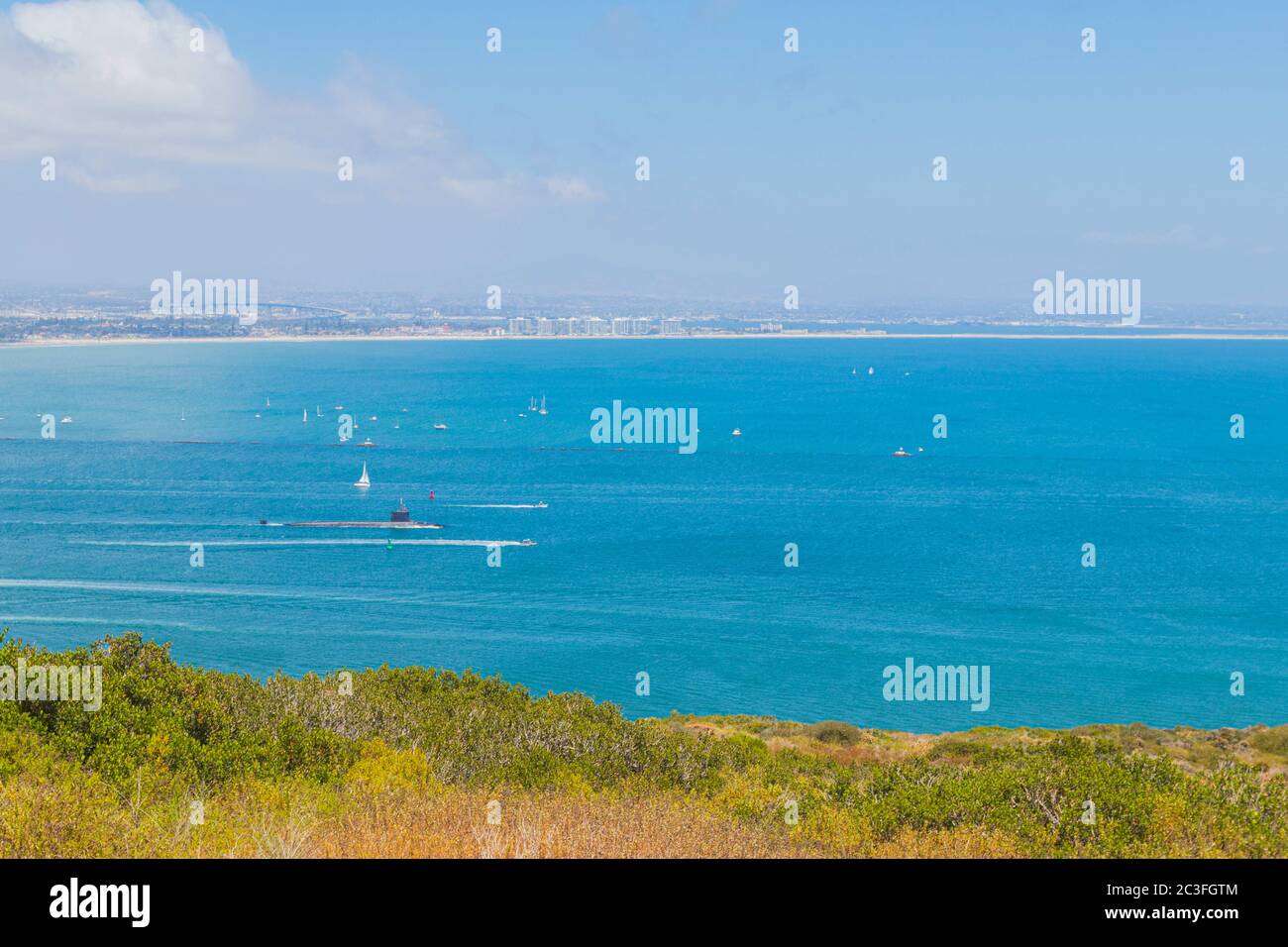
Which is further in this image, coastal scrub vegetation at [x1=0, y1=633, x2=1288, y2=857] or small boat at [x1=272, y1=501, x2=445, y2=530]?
small boat at [x1=272, y1=501, x2=445, y2=530]

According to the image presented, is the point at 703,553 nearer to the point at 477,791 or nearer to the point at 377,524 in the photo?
the point at 377,524

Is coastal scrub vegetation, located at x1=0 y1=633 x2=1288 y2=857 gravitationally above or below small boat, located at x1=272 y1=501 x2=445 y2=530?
above

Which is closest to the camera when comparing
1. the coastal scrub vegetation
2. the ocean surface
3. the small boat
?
the coastal scrub vegetation

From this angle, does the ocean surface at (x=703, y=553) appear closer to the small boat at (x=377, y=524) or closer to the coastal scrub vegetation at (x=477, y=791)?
the small boat at (x=377, y=524)

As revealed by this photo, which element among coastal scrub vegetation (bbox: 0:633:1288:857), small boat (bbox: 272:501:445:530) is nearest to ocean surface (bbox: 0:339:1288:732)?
small boat (bbox: 272:501:445:530)

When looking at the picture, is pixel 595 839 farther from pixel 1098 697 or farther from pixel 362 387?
pixel 362 387

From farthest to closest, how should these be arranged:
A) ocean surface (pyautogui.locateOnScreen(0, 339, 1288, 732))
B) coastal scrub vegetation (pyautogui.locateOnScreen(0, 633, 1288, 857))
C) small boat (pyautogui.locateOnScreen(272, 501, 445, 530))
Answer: small boat (pyautogui.locateOnScreen(272, 501, 445, 530))
ocean surface (pyautogui.locateOnScreen(0, 339, 1288, 732))
coastal scrub vegetation (pyautogui.locateOnScreen(0, 633, 1288, 857))

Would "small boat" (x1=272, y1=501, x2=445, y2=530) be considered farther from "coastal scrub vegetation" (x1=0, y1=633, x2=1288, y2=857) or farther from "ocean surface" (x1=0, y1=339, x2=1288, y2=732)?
"coastal scrub vegetation" (x1=0, y1=633, x2=1288, y2=857)

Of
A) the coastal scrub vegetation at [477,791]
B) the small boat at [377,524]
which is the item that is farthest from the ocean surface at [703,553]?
the coastal scrub vegetation at [477,791]
